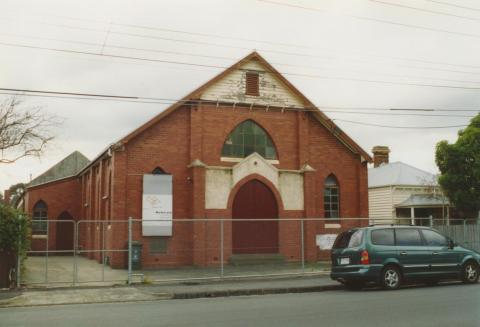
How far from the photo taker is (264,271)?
20641 mm

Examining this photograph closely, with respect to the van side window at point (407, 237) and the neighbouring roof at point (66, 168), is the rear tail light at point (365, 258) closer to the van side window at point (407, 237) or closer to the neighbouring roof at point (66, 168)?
the van side window at point (407, 237)

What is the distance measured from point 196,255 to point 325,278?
228 inches

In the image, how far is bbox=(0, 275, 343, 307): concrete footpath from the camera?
14.3m

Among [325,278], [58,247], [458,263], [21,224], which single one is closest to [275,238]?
[325,278]

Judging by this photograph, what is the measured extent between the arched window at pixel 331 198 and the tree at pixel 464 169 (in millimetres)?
5435

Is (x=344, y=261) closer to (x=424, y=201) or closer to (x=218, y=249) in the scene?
(x=218, y=249)

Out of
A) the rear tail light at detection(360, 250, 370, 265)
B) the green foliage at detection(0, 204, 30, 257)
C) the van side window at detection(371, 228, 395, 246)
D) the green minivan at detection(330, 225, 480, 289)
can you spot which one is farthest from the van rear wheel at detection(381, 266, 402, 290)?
the green foliage at detection(0, 204, 30, 257)

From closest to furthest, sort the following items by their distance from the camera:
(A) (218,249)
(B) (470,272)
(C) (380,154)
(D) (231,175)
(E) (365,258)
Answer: (E) (365,258), (B) (470,272), (A) (218,249), (D) (231,175), (C) (380,154)

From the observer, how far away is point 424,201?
35500 millimetres

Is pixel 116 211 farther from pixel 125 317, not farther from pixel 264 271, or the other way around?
pixel 125 317

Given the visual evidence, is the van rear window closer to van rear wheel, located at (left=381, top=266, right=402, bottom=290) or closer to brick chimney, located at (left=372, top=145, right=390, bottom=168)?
van rear wheel, located at (left=381, top=266, right=402, bottom=290)

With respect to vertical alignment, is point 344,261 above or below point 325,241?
below

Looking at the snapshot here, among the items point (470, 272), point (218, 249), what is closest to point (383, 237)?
point (470, 272)

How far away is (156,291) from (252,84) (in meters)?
12.4
